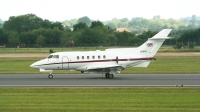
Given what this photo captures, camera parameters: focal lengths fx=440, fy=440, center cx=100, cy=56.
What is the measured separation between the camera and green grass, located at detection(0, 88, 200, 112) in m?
20.9

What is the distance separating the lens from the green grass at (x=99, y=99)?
2086 centimetres

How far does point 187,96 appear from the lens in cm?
2495

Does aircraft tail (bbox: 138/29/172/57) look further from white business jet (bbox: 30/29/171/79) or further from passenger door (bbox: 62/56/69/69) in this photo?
passenger door (bbox: 62/56/69/69)

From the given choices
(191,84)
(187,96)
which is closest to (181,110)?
(187,96)

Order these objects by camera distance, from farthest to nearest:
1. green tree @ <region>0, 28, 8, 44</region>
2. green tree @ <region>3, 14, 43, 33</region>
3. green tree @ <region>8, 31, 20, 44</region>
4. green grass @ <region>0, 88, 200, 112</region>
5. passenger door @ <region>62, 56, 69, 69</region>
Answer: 1. green tree @ <region>3, 14, 43, 33</region>
2. green tree @ <region>0, 28, 8, 44</region>
3. green tree @ <region>8, 31, 20, 44</region>
4. passenger door @ <region>62, 56, 69, 69</region>
5. green grass @ <region>0, 88, 200, 112</region>

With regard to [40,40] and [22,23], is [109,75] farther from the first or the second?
[22,23]

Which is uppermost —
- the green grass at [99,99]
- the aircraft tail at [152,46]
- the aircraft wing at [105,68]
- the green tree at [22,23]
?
the green tree at [22,23]

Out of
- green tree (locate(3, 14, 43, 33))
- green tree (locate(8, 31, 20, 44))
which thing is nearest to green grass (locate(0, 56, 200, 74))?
green tree (locate(8, 31, 20, 44))

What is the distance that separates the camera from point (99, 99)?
23.9 meters

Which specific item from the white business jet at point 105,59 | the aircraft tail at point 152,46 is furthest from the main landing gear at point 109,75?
the aircraft tail at point 152,46

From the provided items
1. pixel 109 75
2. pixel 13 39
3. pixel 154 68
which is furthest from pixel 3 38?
pixel 109 75

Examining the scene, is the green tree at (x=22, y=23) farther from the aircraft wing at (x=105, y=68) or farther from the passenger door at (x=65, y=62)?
the aircraft wing at (x=105, y=68)

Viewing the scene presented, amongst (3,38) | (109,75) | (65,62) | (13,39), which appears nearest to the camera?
(109,75)

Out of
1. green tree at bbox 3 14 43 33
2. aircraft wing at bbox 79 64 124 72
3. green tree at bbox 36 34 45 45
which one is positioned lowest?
aircraft wing at bbox 79 64 124 72
